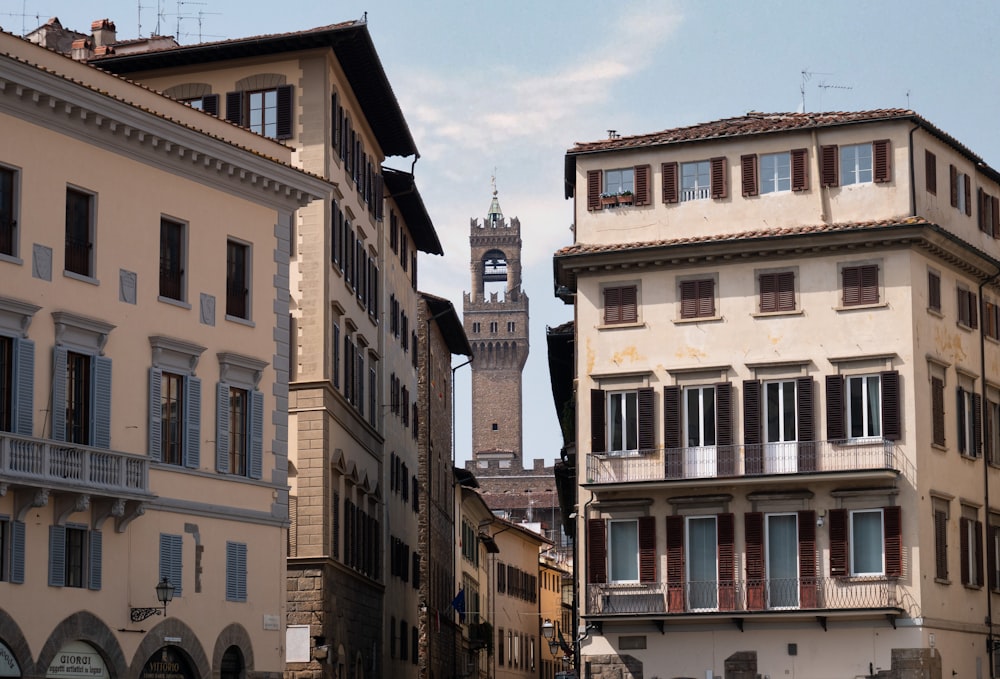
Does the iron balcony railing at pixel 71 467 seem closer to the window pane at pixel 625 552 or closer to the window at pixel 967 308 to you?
the window pane at pixel 625 552

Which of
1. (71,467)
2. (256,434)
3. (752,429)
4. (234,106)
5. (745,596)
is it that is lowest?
(745,596)

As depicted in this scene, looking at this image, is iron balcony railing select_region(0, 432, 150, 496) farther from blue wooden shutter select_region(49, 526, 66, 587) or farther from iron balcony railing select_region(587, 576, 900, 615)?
iron balcony railing select_region(587, 576, 900, 615)

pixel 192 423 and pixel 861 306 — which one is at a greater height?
pixel 861 306

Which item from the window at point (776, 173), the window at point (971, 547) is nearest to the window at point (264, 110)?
the window at point (776, 173)

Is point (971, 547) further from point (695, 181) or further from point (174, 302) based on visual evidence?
point (174, 302)

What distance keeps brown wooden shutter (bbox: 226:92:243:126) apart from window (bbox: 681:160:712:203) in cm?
1297

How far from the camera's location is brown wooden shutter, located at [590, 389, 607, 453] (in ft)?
170

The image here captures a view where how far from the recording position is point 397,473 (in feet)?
218

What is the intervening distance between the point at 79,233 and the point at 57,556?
682cm

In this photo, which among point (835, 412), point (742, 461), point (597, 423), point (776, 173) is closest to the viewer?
point (835, 412)

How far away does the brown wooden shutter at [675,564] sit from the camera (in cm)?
5016

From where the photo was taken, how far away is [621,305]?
52.7 metres

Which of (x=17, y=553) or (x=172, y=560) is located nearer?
(x=17, y=553)

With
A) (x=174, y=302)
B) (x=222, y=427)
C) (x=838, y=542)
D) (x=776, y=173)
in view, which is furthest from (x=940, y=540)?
(x=174, y=302)
